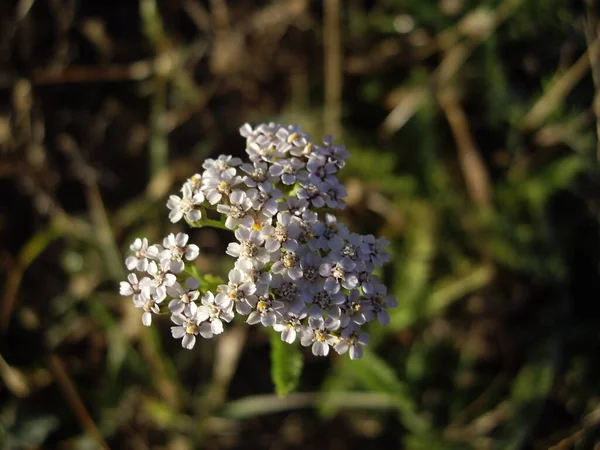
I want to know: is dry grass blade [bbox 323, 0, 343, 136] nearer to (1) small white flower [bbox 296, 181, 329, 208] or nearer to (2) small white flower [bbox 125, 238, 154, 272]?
(1) small white flower [bbox 296, 181, 329, 208]

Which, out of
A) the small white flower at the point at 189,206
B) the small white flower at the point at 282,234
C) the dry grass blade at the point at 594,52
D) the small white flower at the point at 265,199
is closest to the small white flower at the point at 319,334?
the small white flower at the point at 282,234

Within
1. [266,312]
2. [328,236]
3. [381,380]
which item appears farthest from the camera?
[381,380]

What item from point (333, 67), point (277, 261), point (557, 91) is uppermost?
point (333, 67)

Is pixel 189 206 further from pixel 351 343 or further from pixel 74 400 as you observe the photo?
pixel 74 400

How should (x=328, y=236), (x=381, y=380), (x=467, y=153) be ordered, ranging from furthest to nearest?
(x=467, y=153)
(x=381, y=380)
(x=328, y=236)

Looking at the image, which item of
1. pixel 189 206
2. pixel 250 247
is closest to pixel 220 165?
pixel 189 206

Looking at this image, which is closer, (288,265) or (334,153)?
(288,265)
